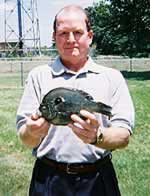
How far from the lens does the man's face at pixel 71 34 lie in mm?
2482

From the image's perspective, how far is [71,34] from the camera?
248 cm

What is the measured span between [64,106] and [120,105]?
48 centimetres

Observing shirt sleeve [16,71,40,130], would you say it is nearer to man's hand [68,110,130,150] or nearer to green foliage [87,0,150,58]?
man's hand [68,110,130,150]

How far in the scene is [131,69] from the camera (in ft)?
122

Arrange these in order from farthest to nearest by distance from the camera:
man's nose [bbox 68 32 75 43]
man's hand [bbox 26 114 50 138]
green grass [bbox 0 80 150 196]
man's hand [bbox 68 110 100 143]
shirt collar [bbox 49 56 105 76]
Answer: green grass [bbox 0 80 150 196] → shirt collar [bbox 49 56 105 76] → man's nose [bbox 68 32 75 43] → man's hand [bbox 26 114 50 138] → man's hand [bbox 68 110 100 143]

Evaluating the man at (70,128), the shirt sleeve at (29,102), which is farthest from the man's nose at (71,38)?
the shirt sleeve at (29,102)

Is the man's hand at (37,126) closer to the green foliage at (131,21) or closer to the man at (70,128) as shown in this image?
the man at (70,128)

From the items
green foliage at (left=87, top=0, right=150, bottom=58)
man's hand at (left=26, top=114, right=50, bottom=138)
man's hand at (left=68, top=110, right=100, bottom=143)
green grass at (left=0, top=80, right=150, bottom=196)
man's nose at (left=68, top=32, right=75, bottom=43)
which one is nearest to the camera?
man's hand at (left=68, top=110, right=100, bottom=143)

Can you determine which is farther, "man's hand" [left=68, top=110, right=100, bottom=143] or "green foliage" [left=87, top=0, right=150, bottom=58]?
"green foliage" [left=87, top=0, right=150, bottom=58]

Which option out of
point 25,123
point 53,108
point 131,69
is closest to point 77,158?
point 25,123

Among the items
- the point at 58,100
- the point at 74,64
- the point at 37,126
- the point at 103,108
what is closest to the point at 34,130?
the point at 37,126

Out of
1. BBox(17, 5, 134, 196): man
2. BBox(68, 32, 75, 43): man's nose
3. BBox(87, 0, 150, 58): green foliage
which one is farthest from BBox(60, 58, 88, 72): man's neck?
BBox(87, 0, 150, 58): green foliage

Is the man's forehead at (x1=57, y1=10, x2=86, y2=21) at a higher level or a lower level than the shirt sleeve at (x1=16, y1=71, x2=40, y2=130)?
higher

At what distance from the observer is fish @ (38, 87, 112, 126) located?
84.2 inches
